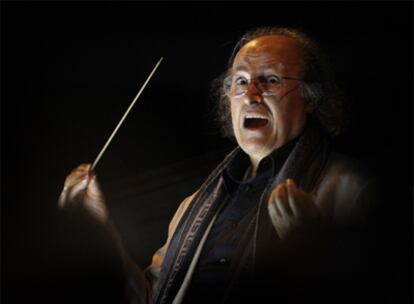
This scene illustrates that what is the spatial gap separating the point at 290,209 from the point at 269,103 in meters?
0.46

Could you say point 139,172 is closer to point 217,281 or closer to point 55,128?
point 55,128

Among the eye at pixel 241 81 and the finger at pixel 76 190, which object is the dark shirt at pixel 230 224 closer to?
the eye at pixel 241 81

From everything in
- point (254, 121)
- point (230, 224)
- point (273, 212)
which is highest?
point (254, 121)

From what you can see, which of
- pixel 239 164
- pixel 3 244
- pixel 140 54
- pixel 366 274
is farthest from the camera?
pixel 140 54

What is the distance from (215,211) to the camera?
220cm

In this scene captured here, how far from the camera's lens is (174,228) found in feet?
7.70

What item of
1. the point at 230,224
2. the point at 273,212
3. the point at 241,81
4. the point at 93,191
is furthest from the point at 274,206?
the point at 93,191

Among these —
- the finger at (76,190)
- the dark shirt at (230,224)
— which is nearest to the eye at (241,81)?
the dark shirt at (230,224)

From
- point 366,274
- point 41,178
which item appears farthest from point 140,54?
point 366,274

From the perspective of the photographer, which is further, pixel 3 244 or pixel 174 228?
pixel 3 244

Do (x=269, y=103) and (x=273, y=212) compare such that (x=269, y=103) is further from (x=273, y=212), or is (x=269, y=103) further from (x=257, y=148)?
(x=273, y=212)

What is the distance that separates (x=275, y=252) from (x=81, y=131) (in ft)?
4.03

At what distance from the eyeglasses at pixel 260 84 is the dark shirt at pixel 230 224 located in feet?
0.61

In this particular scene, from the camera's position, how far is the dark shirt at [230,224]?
6.57ft
